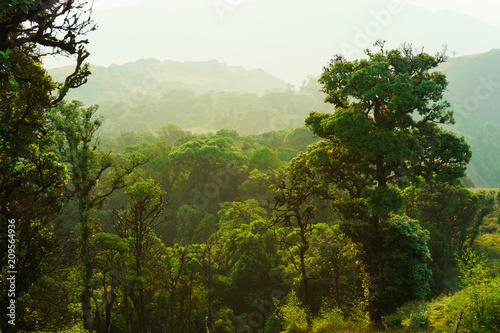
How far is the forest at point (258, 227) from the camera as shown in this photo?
30.5 feet

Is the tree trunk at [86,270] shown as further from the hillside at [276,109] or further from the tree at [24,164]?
the hillside at [276,109]

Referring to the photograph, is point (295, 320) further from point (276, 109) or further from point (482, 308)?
point (276, 109)

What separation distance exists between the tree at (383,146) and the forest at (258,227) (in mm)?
71

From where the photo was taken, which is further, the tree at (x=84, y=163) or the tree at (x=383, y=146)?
the tree at (x=84, y=163)

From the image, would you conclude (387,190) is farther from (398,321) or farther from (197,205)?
(197,205)

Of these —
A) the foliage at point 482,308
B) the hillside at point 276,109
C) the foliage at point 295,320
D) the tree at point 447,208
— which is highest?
the hillside at point 276,109

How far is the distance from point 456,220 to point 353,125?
2803 centimetres

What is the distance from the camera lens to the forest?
9305 mm

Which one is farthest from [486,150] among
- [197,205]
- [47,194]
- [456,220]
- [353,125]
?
[47,194]

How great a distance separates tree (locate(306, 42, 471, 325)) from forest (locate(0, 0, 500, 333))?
0.23ft

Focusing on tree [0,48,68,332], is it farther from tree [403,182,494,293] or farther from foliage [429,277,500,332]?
tree [403,182,494,293]

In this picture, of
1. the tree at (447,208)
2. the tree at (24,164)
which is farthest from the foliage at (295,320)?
the tree at (447,208)

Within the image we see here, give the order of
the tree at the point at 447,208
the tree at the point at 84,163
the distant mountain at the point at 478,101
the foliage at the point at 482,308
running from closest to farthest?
the foliage at the point at 482,308 → the tree at the point at 84,163 → the tree at the point at 447,208 → the distant mountain at the point at 478,101

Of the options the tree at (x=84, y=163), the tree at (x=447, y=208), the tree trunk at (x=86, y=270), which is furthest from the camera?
the tree at (x=447, y=208)
